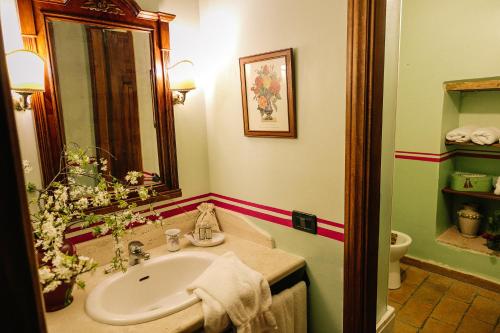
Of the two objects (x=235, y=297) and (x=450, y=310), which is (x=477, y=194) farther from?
(x=235, y=297)

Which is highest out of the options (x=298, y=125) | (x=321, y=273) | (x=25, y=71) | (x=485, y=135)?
(x=25, y=71)

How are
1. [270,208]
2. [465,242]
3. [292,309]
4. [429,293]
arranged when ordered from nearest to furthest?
[292,309] → [270,208] → [429,293] → [465,242]

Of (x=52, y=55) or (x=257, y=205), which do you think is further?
(x=257, y=205)

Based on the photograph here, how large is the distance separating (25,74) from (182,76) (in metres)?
0.72

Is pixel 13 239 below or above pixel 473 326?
above

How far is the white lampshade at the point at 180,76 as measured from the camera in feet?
5.87

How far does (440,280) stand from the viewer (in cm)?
275

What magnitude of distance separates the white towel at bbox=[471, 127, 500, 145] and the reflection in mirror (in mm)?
2401

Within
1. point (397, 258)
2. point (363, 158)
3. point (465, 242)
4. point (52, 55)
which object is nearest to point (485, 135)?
point (465, 242)

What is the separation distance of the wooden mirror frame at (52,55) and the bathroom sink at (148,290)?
1.21ft

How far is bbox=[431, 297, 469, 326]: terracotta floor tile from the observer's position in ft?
7.45

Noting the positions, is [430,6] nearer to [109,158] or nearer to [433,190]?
[433,190]

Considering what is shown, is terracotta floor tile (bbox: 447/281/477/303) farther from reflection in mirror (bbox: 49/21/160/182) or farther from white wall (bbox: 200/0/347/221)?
reflection in mirror (bbox: 49/21/160/182)

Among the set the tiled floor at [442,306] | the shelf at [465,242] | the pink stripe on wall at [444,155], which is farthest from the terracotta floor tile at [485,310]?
the pink stripe on wall at [444,155]
